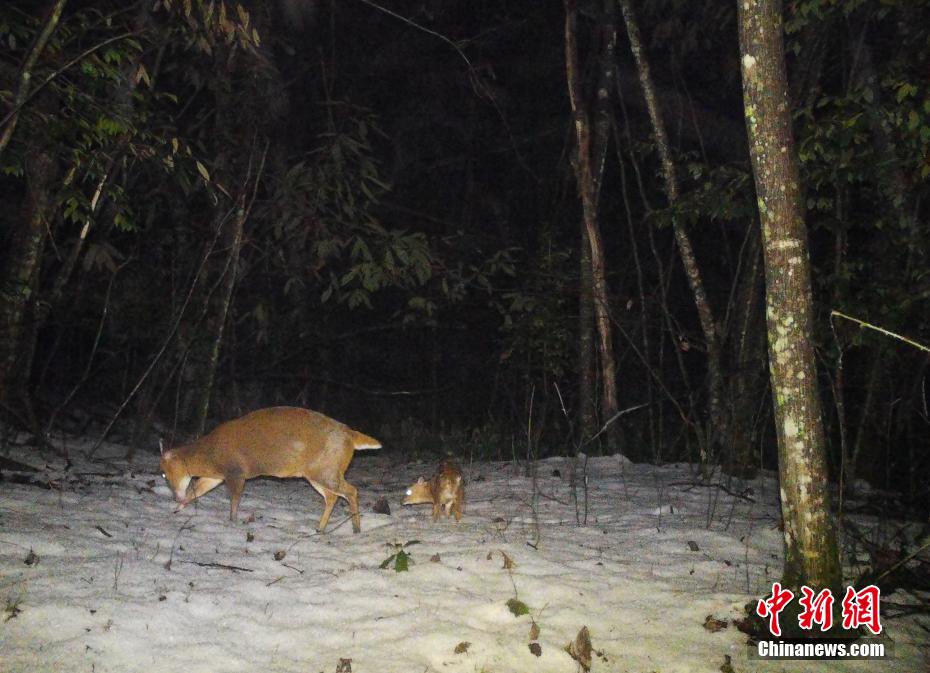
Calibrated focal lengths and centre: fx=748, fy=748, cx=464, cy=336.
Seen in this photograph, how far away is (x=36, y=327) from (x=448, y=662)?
284 inches

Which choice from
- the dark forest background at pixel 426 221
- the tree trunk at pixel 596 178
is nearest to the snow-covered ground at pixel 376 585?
the dark forest background at pixel 426 221

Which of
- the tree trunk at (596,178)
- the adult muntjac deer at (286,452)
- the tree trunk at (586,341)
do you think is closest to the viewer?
the adult muntjac deer at (286,452)

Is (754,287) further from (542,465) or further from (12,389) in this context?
(12,389)

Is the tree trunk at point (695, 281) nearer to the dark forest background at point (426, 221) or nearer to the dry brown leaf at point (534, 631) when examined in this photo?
the dark forest background at point (426, 221)

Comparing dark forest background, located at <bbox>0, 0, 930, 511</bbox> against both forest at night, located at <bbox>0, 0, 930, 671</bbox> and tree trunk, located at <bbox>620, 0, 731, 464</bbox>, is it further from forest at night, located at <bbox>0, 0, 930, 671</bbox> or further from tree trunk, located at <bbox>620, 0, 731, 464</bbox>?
tree trunk, located at <bbox>620, 0, 731, 464</bbox>

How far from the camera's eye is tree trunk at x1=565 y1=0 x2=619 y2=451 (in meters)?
10.6

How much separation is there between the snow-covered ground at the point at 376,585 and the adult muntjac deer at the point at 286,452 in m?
0.33

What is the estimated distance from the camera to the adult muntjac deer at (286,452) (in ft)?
22.2

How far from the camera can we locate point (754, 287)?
9.12 metres

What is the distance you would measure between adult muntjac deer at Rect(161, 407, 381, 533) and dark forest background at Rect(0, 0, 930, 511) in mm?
1812

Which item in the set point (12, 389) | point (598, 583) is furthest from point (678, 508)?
point (12, 389)

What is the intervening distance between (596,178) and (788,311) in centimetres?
725

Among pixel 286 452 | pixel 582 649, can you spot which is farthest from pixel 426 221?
pixel 582 649

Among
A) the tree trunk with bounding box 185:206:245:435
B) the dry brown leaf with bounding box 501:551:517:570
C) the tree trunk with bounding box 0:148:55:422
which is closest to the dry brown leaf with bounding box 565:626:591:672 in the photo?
the dry brown leaf with bounding box 501:551:517:570
